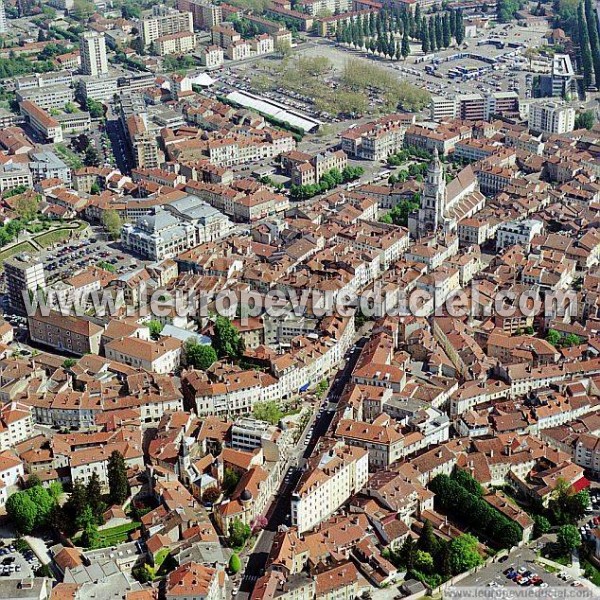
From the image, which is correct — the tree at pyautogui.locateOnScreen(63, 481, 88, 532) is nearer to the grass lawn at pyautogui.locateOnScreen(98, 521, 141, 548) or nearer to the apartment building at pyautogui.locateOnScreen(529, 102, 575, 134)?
the grass lawn at pyautogui.locateOnScreen(98, 521, 141, 548)

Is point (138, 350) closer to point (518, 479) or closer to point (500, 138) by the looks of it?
point (518, 479)

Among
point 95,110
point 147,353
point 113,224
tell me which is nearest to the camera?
point 147,353

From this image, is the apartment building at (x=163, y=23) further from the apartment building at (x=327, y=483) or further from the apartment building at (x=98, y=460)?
the apartment building at (x=327, y=483)

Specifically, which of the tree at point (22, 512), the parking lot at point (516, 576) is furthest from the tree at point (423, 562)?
the tree at point (22, 512)

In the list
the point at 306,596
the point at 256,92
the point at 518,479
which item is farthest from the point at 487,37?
the point at 306,596

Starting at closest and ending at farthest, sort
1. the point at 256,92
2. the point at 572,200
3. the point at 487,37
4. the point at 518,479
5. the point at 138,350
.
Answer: the point at 518,479, the point at 138,350, the point at 572,200, the point at 256,92, the point at 487,37

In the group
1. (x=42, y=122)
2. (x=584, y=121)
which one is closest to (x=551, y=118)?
(x=584, y=121)

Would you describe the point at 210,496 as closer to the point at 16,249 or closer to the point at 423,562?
the point at 423,562
